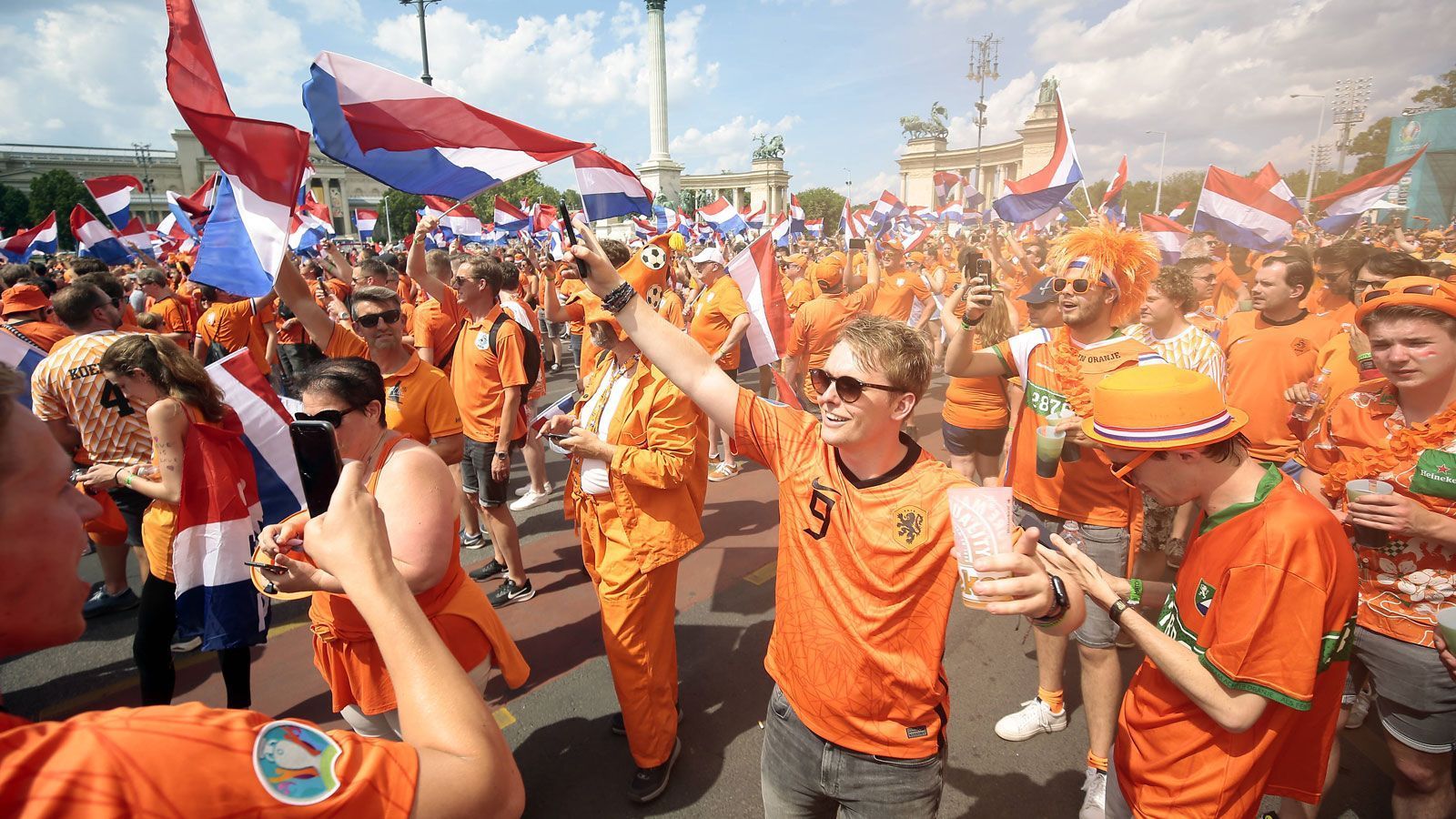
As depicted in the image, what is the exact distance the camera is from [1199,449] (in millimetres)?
1771

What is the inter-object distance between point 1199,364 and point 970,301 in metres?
1.30

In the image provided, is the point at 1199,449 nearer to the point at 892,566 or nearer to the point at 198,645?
the point at 892,566

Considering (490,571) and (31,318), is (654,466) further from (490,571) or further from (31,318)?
(31,318)

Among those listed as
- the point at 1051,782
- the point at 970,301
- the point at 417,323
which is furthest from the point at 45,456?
the point at 417,323

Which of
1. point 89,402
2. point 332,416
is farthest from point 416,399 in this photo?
point 332,416

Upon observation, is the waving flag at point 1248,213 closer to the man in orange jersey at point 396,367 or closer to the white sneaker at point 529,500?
the white sneaker at point 529,500

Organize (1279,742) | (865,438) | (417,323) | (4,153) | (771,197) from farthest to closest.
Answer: (771,197)
(4,153)
(417,323)
(865,438)
(1279,742)

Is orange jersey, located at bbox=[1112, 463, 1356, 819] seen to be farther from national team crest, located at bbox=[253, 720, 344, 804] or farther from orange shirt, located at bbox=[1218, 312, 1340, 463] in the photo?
orange shirt, located at bbox=[1218, 312, 1340, 463]

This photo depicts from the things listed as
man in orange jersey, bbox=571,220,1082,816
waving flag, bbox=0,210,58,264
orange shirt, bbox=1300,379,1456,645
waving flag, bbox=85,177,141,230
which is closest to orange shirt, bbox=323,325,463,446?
man in orange jersey, bbox=571,220,1082,816

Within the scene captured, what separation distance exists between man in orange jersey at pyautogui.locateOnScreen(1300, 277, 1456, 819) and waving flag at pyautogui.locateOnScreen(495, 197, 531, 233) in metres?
12.5

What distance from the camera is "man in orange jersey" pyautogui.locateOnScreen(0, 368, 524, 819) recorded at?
0.74 metres

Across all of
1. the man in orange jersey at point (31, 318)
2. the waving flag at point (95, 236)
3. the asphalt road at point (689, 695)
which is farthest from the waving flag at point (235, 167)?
the waving flag at point (95, 236)

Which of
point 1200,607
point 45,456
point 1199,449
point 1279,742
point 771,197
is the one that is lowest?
point 1279,742

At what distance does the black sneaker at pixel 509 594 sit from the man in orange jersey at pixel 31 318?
3825 millimetres
